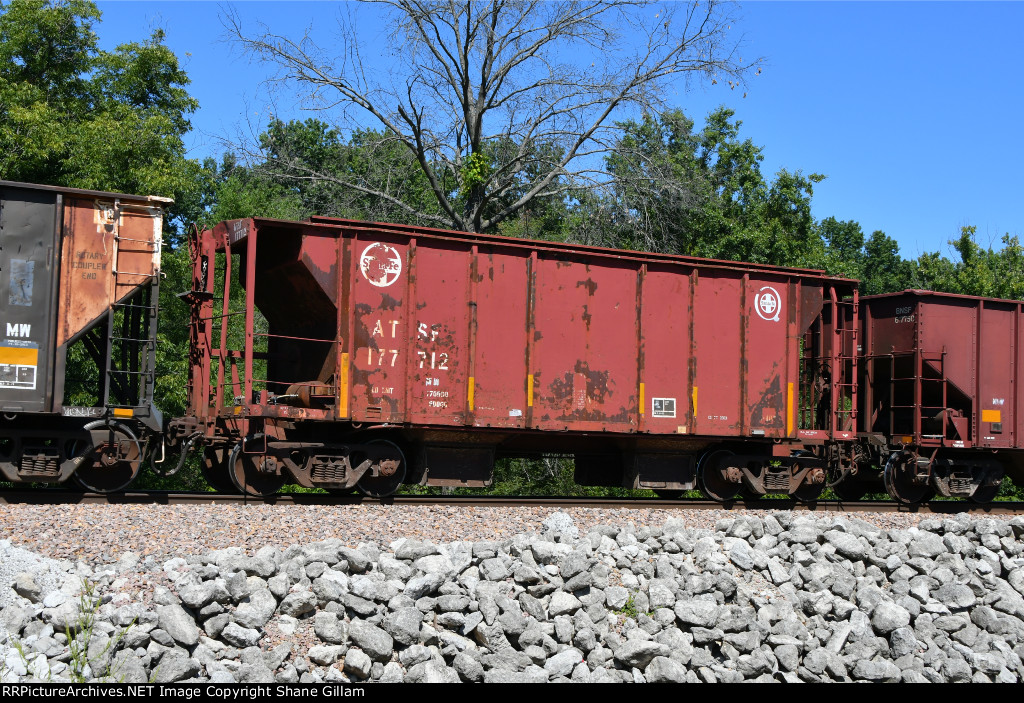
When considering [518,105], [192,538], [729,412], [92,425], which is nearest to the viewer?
[192,538]

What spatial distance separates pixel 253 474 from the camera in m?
11.7

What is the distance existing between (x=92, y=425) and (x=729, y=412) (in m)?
9.04

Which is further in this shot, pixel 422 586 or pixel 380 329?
pixel 380 329

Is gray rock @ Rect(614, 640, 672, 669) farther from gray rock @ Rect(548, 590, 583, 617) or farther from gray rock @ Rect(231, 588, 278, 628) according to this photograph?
gray rock @ Rect(231, 588, 278, 628)

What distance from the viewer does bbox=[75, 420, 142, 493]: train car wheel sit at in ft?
37.0

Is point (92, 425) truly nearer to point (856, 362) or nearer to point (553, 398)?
point (553, 398)

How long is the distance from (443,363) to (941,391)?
363 inches

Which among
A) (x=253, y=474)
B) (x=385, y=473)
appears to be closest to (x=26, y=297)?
(x=253, y=474)

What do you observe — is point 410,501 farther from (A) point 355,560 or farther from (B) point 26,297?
(B) point 26,297

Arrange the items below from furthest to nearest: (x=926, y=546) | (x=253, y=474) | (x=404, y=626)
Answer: (x=253, y=474) < (x=926, y=546) < (x=404, y=626)

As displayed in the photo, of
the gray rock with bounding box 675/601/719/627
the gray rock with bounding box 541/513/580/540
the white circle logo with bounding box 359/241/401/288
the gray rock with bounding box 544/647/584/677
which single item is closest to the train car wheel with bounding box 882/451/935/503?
the gray rock with bounding box 541/513/580/540

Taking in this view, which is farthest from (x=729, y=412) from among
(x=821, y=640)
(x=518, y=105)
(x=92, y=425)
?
(x=518, y=105)

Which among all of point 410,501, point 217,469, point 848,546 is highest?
point 217,469

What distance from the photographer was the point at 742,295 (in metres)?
13.9
